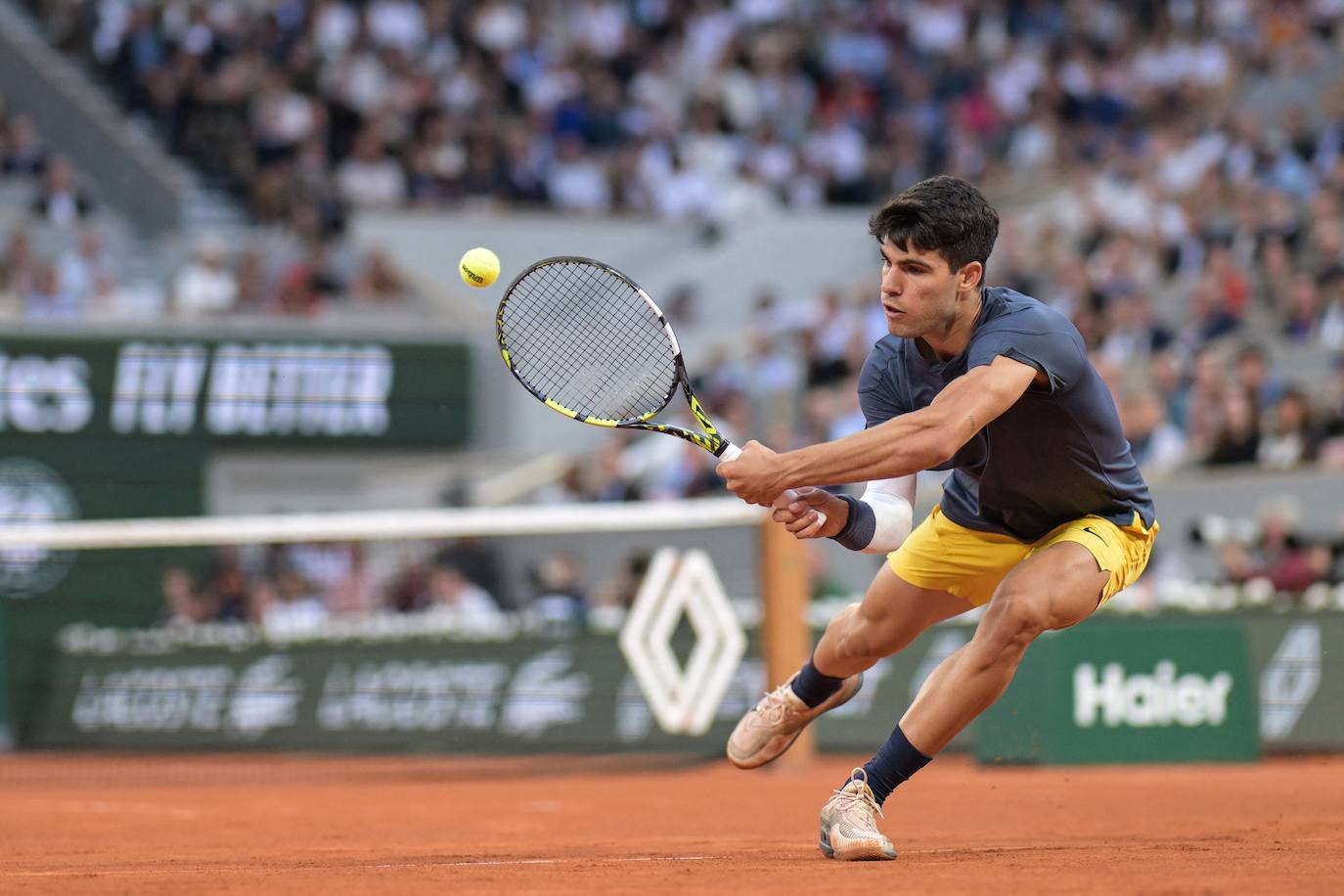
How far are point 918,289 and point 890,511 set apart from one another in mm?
978

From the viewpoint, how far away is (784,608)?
12.3m

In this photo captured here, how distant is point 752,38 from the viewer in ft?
80.7

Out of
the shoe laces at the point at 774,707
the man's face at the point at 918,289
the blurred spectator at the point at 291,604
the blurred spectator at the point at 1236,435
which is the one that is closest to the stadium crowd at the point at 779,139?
the blurred spectator at the point at 1236,435

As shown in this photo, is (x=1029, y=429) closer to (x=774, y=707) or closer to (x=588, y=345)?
(x=774, y=707)

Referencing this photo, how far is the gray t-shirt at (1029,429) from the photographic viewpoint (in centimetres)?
624

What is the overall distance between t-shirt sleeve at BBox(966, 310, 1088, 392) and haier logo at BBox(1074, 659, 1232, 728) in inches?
244

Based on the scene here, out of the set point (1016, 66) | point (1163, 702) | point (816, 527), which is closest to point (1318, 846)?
point (816, 527)

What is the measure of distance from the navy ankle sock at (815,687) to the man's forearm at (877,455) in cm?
153

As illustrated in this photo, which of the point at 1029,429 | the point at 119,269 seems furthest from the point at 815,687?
the point at 119,269

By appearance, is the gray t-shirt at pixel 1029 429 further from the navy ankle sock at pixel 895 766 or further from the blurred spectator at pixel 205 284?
the blurred spectator at pixel 205 284

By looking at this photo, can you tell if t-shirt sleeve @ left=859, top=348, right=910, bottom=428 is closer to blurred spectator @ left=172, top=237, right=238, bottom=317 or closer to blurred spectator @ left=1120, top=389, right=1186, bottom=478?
blurred spectator @ left=1120, top=389, right=1186, bottom=478

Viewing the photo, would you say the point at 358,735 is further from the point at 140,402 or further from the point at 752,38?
the point at 752,38

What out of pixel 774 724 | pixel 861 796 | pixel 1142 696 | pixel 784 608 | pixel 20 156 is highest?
pixel 861 796

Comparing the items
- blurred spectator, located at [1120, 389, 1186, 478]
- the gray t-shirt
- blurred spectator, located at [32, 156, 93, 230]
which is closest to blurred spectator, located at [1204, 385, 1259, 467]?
blurred spectator, located at [1120, 389, 1186, 478]
